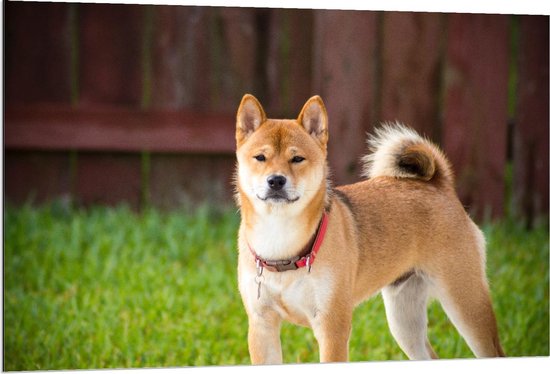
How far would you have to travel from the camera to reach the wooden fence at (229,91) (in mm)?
4129

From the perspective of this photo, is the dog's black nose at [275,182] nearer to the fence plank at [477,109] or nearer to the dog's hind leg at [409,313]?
the dog's hind leg at [409,313]

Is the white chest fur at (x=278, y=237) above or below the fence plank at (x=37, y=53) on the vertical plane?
below

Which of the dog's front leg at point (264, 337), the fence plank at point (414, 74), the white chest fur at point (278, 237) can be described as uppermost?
the fence plank at point (414, 74)

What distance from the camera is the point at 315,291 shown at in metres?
2.81

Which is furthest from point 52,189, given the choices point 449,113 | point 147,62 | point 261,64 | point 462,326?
point 462,326

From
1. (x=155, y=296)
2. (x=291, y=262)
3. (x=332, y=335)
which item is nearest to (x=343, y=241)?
(x=291, y=262)

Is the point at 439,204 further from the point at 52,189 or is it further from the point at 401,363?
the point at 52,189

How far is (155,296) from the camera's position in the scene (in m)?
3.96

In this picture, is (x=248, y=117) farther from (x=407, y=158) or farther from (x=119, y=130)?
(x=119, y=130)

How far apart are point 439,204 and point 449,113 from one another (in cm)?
115

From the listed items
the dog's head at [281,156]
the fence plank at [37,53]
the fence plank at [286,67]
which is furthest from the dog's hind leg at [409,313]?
the fence plank at [37,53]

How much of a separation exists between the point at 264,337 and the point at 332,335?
0.23m

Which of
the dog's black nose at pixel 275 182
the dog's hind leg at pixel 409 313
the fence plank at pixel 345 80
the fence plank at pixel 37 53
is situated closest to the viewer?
the dog's black nose at pixel 275 182

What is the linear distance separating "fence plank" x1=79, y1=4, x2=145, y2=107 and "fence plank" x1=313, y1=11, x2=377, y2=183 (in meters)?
0.92
